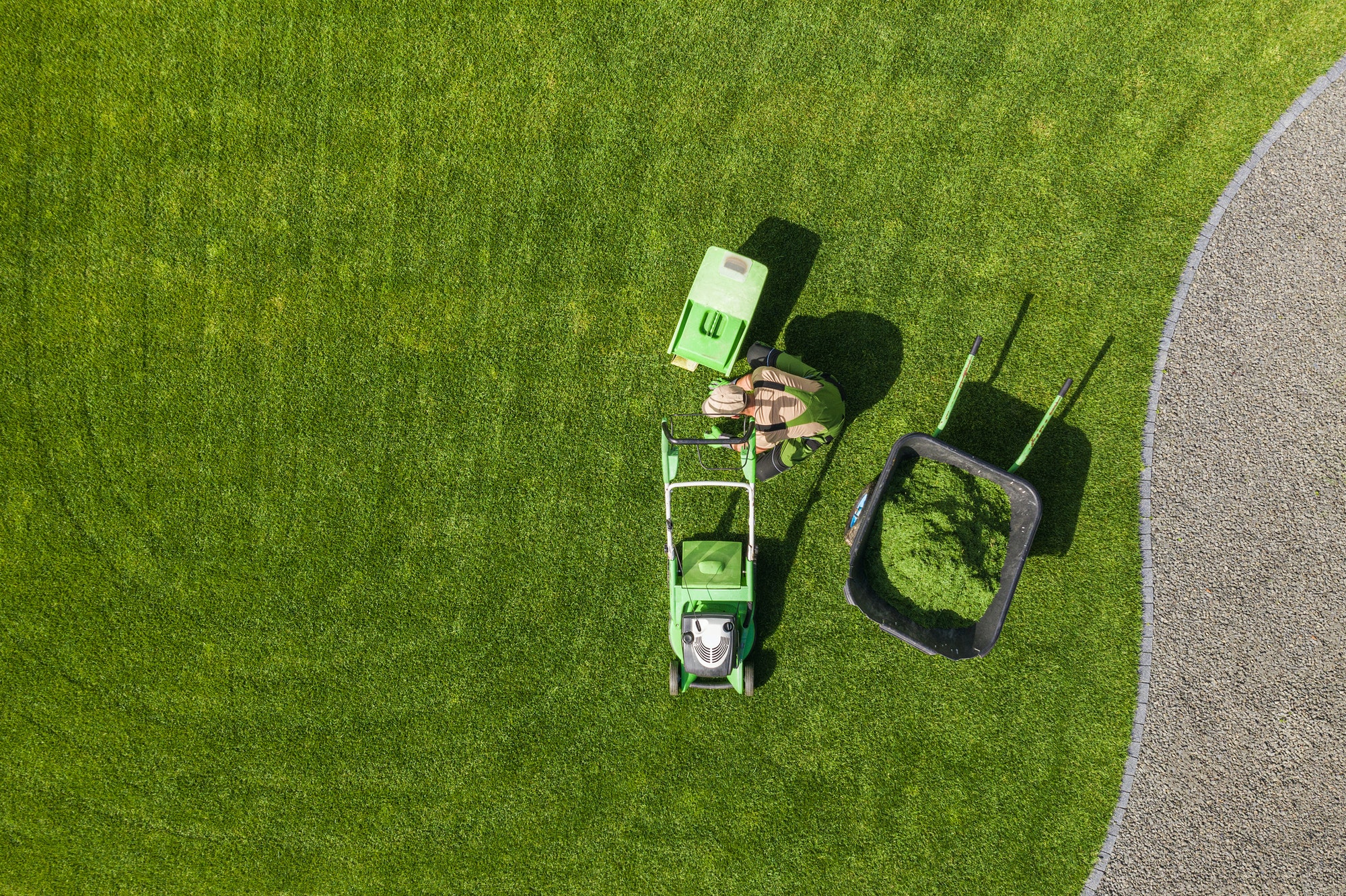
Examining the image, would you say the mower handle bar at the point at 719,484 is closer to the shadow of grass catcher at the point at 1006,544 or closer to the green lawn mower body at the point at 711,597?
the green lawn mower body at the point at 711,597

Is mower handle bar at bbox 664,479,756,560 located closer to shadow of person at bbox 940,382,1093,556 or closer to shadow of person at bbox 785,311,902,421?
shadow of person at bbox 785,311,902,421

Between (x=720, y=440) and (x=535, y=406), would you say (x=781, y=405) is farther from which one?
(x=535, y=406)

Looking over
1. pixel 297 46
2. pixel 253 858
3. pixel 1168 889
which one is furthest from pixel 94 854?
pixel 1168 889

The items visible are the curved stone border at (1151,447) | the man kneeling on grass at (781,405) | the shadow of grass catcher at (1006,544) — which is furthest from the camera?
the curved stone border at (1151,447)

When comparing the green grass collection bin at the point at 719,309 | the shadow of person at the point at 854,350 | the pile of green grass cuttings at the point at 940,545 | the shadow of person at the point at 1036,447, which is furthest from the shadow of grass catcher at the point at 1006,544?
the green grass collection bin at the point at 719,309

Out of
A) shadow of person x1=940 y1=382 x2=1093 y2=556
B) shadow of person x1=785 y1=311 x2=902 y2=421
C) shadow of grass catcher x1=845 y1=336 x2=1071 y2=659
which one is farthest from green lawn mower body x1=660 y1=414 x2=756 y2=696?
shadow of person x1=940 y1=382 x2=1093 y2=556

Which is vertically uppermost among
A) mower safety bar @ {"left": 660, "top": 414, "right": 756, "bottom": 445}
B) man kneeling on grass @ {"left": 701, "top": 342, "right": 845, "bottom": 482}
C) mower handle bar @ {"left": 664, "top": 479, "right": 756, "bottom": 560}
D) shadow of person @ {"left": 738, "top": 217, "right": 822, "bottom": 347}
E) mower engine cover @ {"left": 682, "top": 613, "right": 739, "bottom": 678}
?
shadow of person @ {"left": 738, "top": 217, "right": 822, "bottom": 347}

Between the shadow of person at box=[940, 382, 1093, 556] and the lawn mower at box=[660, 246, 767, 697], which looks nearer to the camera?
the lawn mower at box=[660, 246, 767, 697]

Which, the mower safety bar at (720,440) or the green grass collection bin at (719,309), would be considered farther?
the green grass collection bin at (719,309)

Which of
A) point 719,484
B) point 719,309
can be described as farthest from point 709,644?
point 719,309
